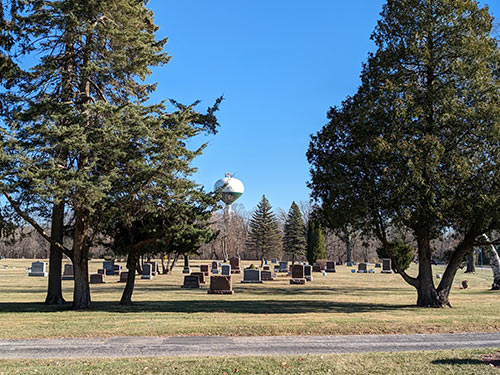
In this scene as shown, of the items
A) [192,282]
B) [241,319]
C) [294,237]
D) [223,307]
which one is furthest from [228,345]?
[294,237]

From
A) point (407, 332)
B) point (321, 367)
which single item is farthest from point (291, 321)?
point (321, 367)

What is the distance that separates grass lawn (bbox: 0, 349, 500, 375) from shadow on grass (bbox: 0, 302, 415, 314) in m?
7.67

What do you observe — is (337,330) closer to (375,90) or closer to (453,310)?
(453,310)

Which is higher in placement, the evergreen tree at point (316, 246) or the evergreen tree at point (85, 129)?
the evergreen tree at point (85, 129)

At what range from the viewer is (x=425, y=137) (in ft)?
53.1

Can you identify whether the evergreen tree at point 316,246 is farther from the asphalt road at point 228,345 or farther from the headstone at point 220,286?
the asphalt road at point 228,345

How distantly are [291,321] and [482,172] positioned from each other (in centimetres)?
864

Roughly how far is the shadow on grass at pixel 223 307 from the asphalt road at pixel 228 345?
18.0 ft

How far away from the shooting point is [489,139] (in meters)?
16.1

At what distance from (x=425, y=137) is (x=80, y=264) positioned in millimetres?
14060

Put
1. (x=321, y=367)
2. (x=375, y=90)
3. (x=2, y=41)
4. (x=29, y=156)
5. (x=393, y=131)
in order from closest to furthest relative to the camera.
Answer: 1. (x=321, y=367)
2. (x=2, y=41)
3. (x=29, y=156)
4. (x=393, y=131)
5. (x=375, y=90)

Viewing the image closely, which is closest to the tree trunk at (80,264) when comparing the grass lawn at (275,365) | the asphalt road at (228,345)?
the asphalt road at (228,345)

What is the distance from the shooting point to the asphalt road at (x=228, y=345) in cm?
971

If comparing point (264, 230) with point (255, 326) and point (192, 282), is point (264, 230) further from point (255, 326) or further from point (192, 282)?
point (255, 326)
